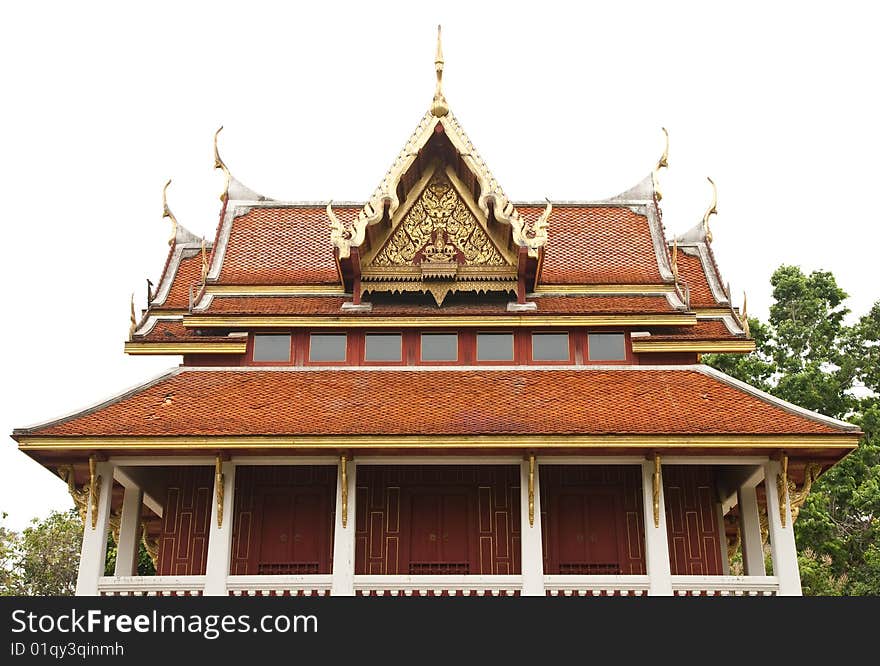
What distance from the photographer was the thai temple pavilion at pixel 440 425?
15586 millimetres

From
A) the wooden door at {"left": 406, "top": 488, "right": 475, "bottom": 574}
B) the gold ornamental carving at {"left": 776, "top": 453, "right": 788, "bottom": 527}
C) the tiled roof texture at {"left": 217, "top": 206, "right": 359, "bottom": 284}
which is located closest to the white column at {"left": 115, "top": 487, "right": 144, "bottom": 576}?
the tiled roof texture at {"left": 217, "top": 206, "right": 359, "bottom": 284}

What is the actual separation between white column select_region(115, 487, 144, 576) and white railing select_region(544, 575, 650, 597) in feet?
22.5

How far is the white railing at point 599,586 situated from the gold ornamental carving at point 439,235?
5990 mm

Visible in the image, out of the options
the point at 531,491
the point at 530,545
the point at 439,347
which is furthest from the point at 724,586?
the point at 439,347

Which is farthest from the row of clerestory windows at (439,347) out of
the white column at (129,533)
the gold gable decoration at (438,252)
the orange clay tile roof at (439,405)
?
the white column at (129,533)

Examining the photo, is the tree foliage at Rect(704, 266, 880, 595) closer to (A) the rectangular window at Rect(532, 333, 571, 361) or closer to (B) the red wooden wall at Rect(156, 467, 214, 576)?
(A) the rectangular window at Rect(532, 333, 571, 361)

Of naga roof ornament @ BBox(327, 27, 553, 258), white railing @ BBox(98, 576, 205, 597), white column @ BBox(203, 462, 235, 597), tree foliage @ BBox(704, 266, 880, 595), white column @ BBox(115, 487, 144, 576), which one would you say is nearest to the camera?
white column @ BBox(203, 462, 235, 597)

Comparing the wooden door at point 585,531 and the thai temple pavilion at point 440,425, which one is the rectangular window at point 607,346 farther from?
the wooden door at point 585,531

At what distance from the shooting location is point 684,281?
2098 centimetres

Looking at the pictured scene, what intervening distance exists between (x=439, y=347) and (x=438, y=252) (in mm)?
1687

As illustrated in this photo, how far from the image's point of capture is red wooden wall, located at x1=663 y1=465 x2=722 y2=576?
56.7 ft

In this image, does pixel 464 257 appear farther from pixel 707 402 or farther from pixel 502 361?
pixel 707 402

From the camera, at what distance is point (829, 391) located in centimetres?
3275

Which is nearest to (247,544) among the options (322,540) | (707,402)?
(322,540)
